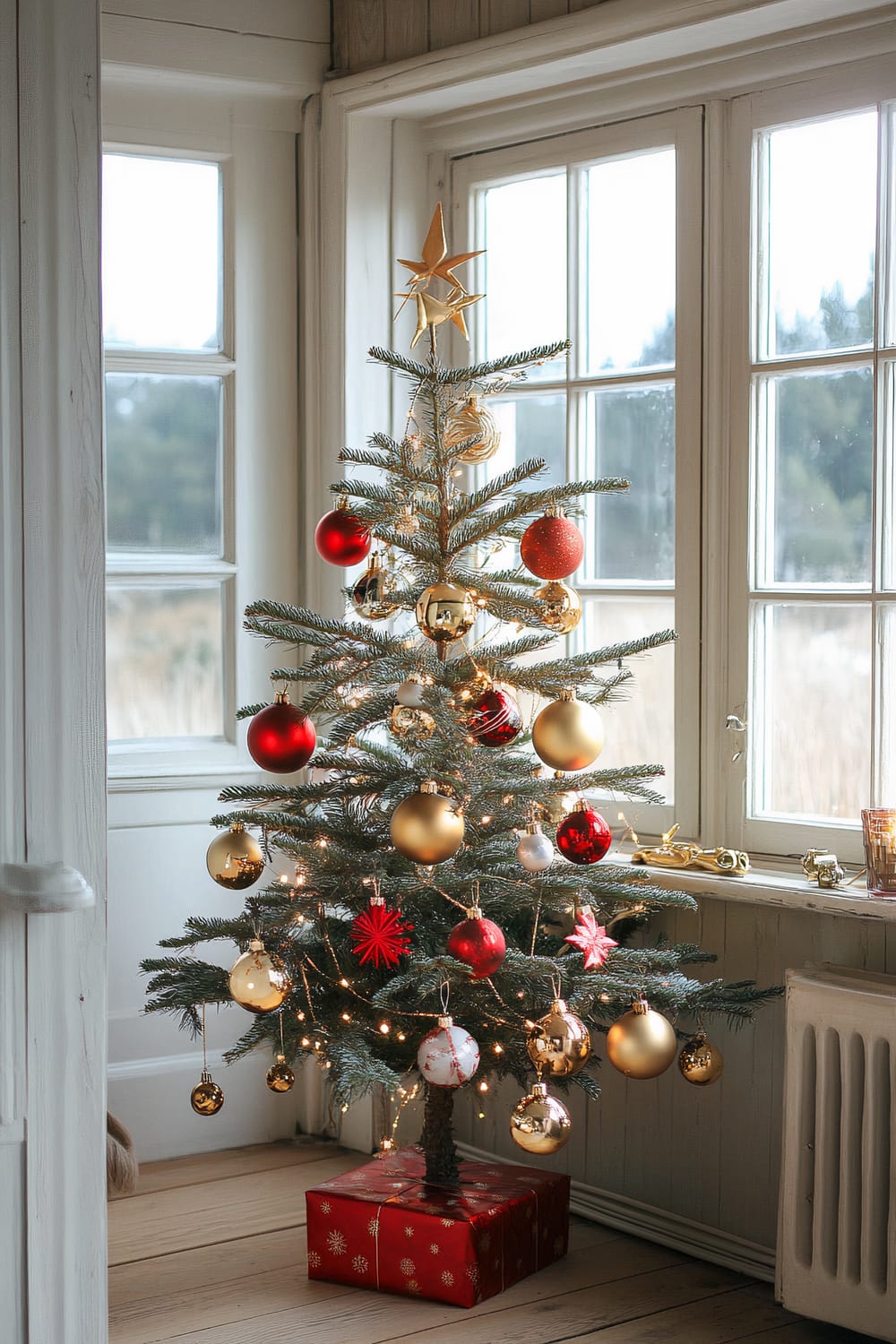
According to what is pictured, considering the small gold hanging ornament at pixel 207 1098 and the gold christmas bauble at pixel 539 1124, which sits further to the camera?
the small gold hanging ornament at pixel 207 1098

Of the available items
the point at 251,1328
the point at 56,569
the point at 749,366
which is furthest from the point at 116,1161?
the point at 749,366

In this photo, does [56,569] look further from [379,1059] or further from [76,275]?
[379,1059]

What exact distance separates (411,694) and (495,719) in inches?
5.7

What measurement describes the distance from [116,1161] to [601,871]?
1.01 m

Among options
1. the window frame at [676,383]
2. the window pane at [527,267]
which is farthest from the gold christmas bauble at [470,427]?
the window pane at [527,267]

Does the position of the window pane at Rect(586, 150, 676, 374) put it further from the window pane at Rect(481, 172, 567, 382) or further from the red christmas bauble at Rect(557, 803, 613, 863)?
the red christmas bauble at Rect(557, 803, 613, 863)

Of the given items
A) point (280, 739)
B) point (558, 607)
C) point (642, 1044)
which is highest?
point (558, 607)

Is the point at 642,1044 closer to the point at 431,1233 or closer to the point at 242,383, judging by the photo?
the point at 431,1233

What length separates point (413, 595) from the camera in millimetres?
2416

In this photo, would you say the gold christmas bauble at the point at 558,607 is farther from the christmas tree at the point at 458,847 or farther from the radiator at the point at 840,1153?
the radiator at the point at 840,1153

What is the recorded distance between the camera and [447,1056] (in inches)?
87.6

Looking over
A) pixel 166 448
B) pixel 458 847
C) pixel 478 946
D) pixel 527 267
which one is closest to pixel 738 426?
pixel 527 267

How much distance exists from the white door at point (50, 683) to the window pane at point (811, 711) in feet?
4.71

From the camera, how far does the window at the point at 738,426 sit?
254cm
